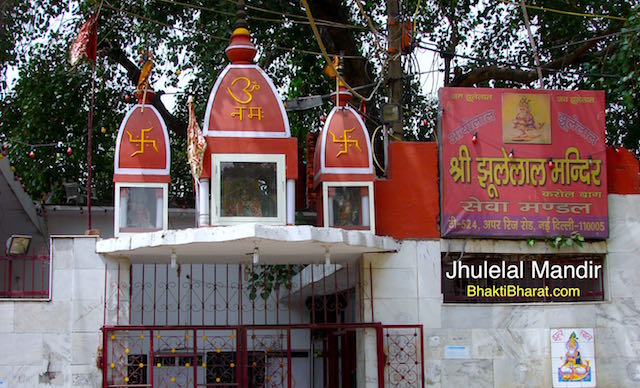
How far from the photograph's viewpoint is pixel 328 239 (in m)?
9.48

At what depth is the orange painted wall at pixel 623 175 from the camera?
1128 cm

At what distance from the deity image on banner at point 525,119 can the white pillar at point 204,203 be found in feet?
13.1

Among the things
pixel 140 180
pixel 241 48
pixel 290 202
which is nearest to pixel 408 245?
pixel 290 202

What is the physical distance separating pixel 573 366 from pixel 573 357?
115mm

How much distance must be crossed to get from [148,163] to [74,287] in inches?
69.8

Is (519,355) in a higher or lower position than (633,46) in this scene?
lower

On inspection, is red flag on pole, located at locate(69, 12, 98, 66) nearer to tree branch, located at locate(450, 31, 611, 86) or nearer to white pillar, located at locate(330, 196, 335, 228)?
white pillar, located at locate(330, 196, 335, 228)

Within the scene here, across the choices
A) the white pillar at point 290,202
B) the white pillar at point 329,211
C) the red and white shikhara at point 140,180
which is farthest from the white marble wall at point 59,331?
the white pillar at point 329,211

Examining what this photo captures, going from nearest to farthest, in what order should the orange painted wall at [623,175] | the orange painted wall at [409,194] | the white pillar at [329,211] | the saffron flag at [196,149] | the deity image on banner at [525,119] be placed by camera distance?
the saffron flag at [196,149] < the white pillar at [329,211] < the orange painted wall at [409,194] < the deity image on banner at [525,119] < the orange painted wall at [623,175]

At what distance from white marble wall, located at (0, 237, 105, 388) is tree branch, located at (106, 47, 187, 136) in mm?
7164

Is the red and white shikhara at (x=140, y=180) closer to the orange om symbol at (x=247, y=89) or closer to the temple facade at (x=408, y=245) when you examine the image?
the temple facade at (x=408, y=245)

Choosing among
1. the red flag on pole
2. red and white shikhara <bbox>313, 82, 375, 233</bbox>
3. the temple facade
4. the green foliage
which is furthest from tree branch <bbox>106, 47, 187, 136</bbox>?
red and white shikhara <bbox>313, 82, 375, 233</bbox>

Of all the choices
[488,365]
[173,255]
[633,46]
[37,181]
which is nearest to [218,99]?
[173,255]

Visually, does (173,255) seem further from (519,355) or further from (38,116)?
(38,116)
